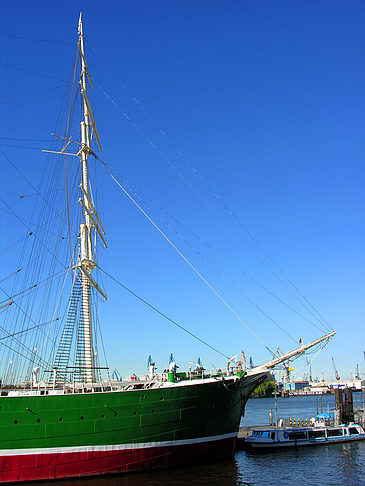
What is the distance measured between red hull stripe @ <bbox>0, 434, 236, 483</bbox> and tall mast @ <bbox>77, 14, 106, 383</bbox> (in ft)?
15.0

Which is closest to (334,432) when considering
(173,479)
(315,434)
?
(315,434)

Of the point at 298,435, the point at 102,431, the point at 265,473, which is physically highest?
the point at 102,431

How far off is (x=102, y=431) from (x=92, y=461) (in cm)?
170

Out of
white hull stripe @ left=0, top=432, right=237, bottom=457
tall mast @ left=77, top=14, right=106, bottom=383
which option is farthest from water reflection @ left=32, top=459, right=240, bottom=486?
tall mast @ left=77, top=14, right=106, bottom=383

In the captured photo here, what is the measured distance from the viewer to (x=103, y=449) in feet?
79.4

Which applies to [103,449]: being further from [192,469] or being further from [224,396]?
[224,396]

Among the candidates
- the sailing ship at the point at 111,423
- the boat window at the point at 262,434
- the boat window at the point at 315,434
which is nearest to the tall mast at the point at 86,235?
the sailing ship at the point at 111,423

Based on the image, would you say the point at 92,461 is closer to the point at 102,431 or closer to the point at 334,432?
the point at 102,431

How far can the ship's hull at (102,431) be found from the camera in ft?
77.7

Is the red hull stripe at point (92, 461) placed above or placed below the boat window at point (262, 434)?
below

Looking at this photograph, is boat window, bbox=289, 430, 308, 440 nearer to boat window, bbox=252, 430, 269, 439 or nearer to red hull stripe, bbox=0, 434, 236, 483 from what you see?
boat window, bbox=252, 430, 269, 439

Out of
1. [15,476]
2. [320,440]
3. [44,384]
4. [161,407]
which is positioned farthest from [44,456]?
[320,440]

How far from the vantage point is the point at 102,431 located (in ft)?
79.5

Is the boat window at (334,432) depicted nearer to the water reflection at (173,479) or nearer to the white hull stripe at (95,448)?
the water reflection at (173,479)
